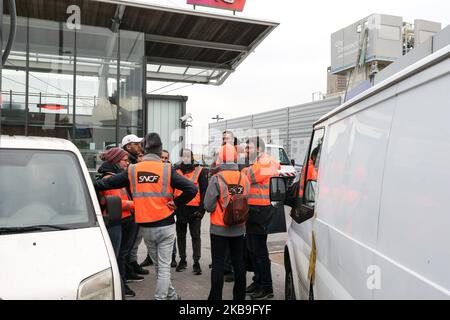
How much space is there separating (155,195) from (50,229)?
1381mm

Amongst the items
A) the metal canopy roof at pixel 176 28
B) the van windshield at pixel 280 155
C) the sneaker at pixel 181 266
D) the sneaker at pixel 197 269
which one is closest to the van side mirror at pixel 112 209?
the sneaker at pixel 197 269

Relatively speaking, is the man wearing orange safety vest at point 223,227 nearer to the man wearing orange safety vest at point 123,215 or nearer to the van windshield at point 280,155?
the man wearing orange safety vest at point 123,215

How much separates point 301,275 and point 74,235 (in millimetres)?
1714

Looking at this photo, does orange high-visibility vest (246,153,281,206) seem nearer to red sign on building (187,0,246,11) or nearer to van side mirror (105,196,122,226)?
van side mirror (105,196,122,226)

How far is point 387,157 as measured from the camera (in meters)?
1.73

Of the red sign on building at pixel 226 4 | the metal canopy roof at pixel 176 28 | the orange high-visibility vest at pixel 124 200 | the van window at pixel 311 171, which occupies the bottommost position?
the orange high-visibility vest at pixel 124 200

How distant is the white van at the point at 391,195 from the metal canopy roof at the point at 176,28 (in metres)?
10.3

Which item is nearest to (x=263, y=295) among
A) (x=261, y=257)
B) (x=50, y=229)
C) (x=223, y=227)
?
(x=261, y=257)

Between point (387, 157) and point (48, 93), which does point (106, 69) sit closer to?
point (48, 93)

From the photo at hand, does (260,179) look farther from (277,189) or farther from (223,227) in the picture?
(277,189)

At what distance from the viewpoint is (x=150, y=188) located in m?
4.13

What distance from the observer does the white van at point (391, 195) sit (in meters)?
1.36

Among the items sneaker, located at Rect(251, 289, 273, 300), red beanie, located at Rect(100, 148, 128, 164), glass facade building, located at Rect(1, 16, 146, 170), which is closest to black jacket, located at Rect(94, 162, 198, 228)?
red beanie, located at Rect(100, 148, 128, 164)
